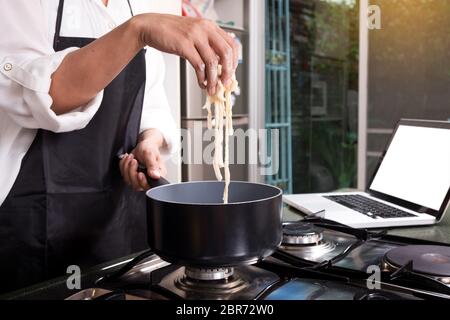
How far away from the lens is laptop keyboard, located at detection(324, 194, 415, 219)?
3.37ft

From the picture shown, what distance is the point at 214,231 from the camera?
0.53 meters

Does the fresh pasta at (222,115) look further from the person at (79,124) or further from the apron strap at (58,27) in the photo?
the apron strap at (58,27)

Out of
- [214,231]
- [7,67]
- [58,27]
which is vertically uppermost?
[58,27]

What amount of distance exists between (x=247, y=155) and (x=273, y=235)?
2.72 metres

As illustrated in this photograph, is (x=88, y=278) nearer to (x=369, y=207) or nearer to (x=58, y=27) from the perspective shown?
(x=58, y=27)

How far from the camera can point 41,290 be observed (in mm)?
612

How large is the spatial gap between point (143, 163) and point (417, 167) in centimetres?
70

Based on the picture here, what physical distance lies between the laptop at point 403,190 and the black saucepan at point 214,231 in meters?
0.41

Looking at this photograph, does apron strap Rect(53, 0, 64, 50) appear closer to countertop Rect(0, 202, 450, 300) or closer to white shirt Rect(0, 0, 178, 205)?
white shirt Rect(0, 0, 178, 205)

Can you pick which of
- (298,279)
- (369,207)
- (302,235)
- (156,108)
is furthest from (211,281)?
(156,108)

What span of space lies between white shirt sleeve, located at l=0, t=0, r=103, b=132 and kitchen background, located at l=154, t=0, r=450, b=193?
1574mm
